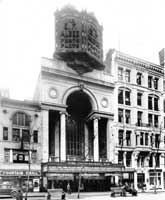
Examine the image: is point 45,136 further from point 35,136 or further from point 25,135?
point 25,135

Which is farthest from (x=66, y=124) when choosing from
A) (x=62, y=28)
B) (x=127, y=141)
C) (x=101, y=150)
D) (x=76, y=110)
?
(x=62, y=28)

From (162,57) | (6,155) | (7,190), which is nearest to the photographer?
(7,190)

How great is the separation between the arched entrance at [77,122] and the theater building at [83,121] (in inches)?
6.0

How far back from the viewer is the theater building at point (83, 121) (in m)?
44.4

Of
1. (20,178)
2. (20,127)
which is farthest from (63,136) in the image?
(20,178)

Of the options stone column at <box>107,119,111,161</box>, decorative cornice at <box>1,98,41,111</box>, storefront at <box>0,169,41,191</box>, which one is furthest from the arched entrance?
storefront at <box>0,169,41,191</box>

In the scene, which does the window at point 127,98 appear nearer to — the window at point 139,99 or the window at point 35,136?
the window at point 139,99

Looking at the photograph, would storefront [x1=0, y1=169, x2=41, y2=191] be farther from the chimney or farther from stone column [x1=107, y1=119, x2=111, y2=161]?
the chimney

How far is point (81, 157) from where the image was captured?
51000mm

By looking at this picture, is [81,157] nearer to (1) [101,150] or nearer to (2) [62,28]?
(1) [101,150]

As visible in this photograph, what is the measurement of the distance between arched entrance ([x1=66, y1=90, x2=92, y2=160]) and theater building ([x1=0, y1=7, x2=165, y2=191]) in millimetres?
151

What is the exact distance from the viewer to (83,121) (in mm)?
53031

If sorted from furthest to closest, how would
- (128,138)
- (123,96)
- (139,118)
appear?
→ (139,118) → (123,96) → (128,138)

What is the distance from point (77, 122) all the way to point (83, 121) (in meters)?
0.96
